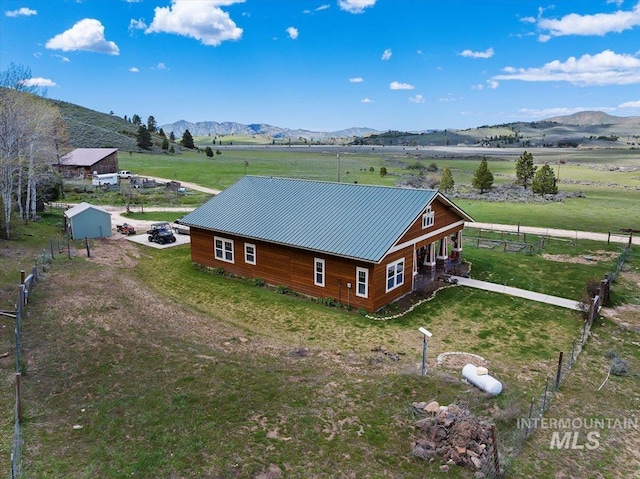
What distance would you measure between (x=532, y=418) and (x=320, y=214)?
1555cm

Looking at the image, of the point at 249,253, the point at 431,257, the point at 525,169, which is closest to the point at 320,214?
the point at 249,253

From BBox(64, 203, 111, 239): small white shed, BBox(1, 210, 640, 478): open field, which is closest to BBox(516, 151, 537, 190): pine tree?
BBox(1, 210, 640, 478): open field

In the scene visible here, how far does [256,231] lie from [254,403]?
46.5 feet

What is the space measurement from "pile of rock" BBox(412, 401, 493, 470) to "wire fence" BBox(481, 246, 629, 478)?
27cm

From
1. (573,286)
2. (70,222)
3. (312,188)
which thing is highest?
(312,188)

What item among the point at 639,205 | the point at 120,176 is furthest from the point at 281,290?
the point at 120,176

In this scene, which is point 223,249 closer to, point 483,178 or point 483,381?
point 483,381

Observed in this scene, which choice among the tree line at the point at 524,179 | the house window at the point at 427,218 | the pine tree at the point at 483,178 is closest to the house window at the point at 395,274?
the house window at the point at 427,218

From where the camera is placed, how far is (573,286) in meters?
25.8

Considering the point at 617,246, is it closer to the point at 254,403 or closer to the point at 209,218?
the point at 209,218

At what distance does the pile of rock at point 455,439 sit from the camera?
10.3 metres

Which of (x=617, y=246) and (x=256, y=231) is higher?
(x=256, y=231)

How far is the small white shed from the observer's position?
113 feet

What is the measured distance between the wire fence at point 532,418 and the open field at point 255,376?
287 millimetres
